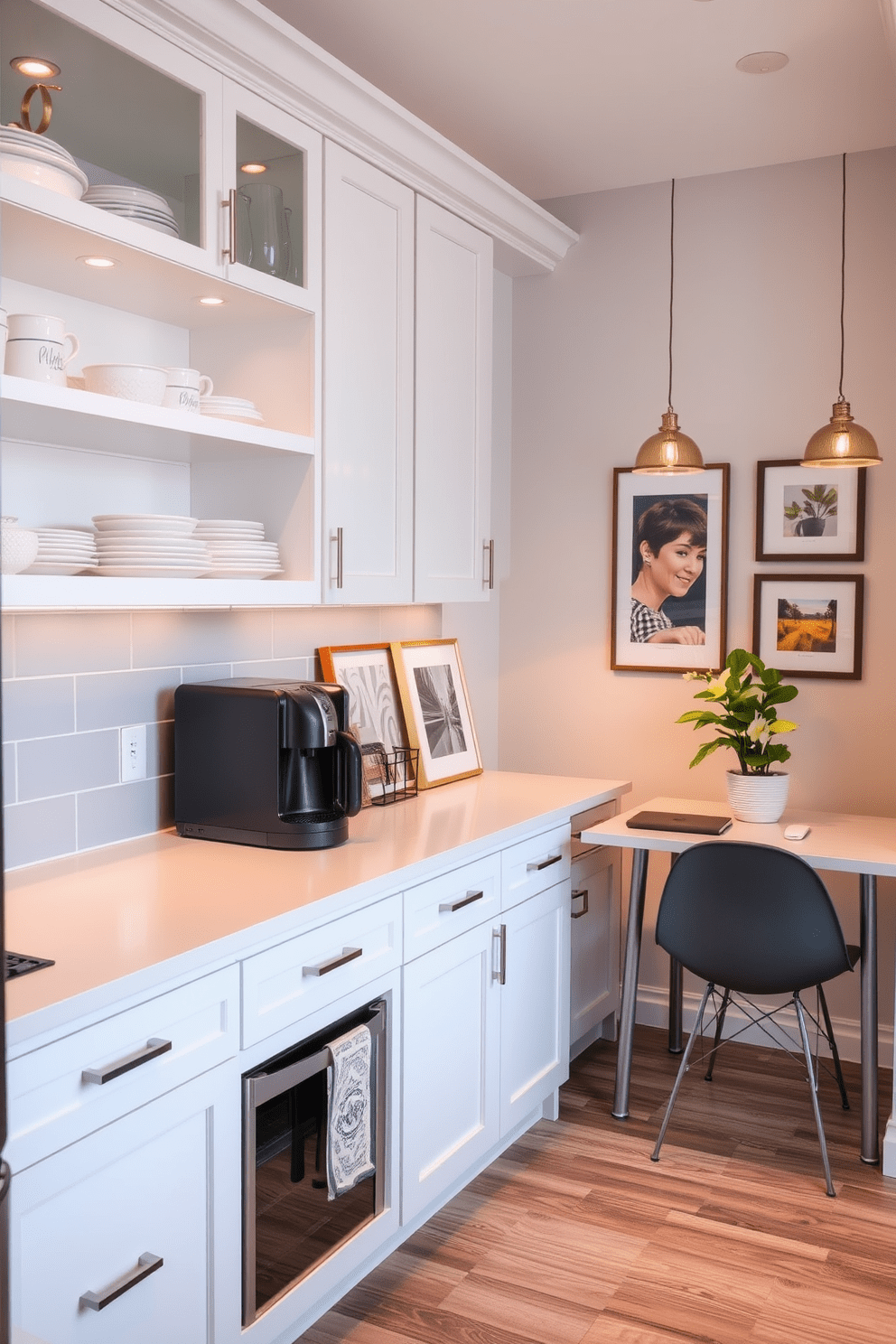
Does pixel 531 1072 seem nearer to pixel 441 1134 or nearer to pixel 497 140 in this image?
pixel 441 1134

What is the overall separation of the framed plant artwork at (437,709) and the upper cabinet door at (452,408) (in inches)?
10.0

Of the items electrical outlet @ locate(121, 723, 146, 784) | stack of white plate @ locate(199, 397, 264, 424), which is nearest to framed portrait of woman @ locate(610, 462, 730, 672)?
stack of white plate @ locate(199, 397, 264, 424)

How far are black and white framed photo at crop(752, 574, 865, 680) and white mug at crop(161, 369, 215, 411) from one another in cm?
200

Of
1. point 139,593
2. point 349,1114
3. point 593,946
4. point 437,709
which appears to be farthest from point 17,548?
point 593,946

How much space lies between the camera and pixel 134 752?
2.44 m

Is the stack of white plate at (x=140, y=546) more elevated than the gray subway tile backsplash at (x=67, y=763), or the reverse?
the stack of white plate at (x=140, y=546)

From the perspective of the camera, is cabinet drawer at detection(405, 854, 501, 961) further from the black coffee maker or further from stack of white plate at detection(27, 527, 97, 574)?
stack of white plate at detection(27, 527, 97, 574)

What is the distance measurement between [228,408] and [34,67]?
26.9 inches

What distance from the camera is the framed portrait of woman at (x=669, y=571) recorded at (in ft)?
11.8

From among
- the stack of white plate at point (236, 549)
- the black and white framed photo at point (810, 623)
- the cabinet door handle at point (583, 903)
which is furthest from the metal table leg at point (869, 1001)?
the stack of white plate at point (236, 549)

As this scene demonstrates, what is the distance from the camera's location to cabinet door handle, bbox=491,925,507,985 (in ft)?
8.73

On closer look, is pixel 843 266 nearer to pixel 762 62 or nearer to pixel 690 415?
pixel 690 415

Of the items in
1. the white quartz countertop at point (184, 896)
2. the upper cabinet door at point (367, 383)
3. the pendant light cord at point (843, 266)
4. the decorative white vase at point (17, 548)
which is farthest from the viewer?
the pendant light cord at point (843, 266)

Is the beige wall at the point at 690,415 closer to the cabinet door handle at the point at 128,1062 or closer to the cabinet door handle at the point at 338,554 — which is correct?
the cabinet door handle at the point at 338,554
